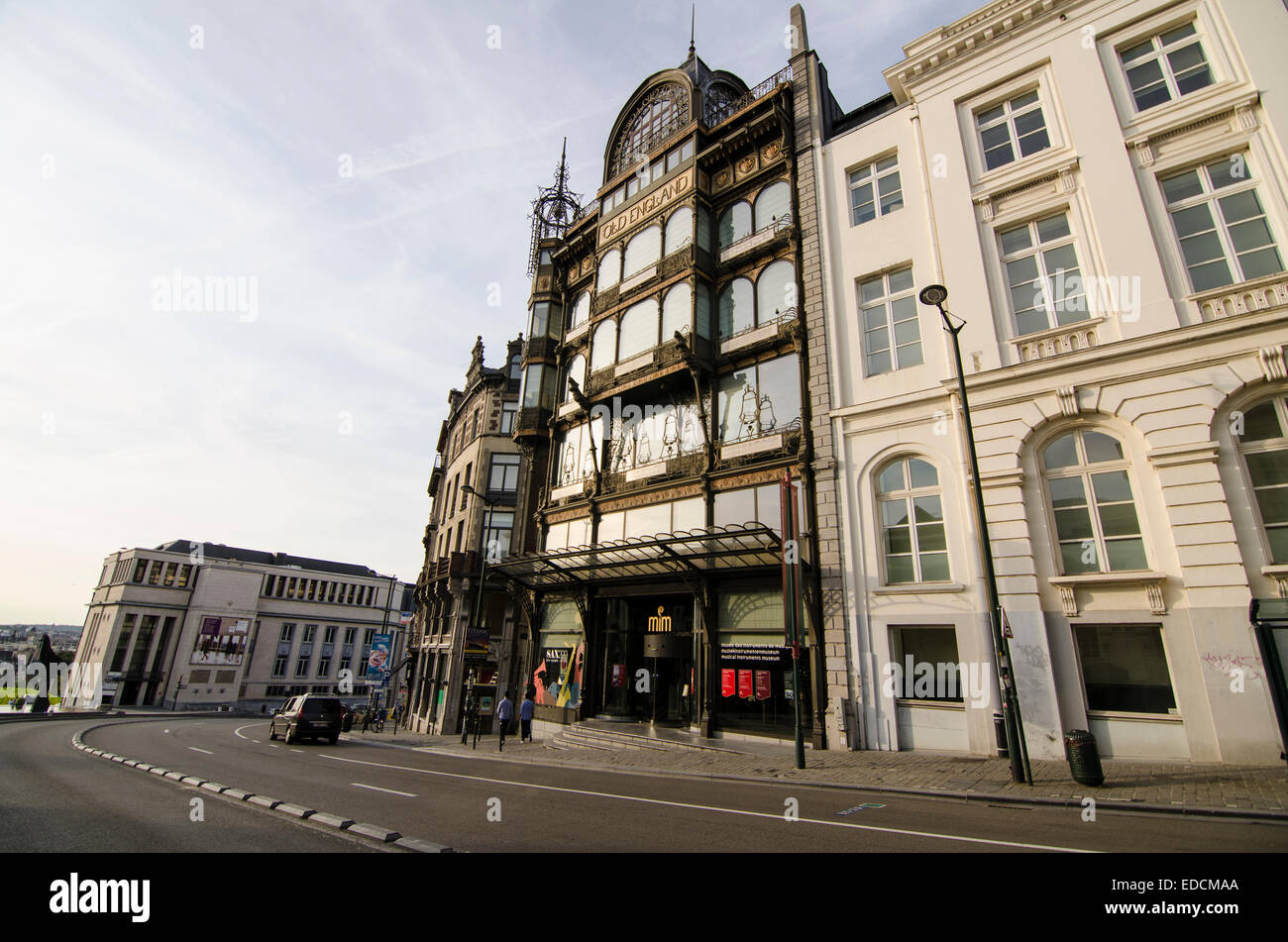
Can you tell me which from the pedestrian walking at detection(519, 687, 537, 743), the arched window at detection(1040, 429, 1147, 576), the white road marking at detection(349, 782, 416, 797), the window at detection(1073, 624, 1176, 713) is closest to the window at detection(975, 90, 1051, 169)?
the arched window at detection(1040, 429, 1147, 576)

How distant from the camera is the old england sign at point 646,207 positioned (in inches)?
982

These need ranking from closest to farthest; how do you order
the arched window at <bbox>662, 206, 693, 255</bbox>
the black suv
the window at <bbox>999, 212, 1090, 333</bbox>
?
1. the window at <bbox>999, 212, 1090, 333</bbox>
2. the black suv
3. the arched window at <bbox>662, 206, 693, 255</bbox>

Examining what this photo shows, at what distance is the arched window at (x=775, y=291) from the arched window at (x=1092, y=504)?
9732 millimetres

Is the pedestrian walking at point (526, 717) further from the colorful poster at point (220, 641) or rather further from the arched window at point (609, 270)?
Answer: the colorful poster at point (220, 641)

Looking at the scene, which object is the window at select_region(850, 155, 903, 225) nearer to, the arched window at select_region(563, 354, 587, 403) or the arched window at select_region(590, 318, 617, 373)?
the arched window at select_region(590, 318, 617, 373)

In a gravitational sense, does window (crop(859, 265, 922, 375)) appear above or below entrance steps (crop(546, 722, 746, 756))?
above

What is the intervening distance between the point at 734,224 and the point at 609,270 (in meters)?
6.88

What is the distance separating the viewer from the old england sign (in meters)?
25.0

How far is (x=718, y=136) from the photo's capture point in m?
24.9

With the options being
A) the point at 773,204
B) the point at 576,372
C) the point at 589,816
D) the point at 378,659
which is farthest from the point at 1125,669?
the point at 378,659

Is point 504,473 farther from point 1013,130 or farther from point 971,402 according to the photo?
point 1013,130

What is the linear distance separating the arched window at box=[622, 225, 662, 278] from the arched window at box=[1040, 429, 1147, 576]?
56.3 feet

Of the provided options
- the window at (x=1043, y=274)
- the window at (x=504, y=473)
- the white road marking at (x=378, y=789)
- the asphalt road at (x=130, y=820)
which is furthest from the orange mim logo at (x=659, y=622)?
the window at (x=504, y=473)
